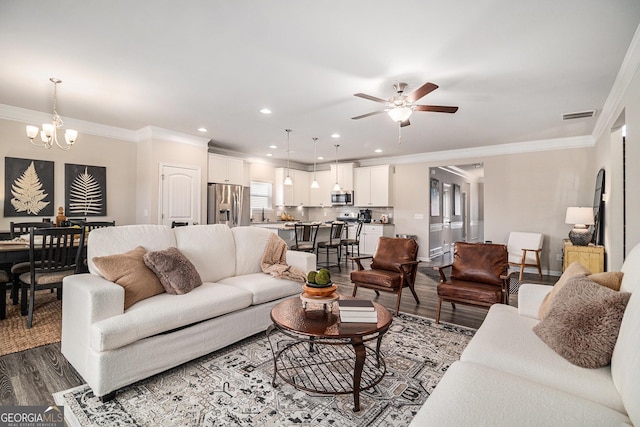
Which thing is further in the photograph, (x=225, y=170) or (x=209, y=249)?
(x=225, y=170)

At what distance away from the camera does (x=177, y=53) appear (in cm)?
289

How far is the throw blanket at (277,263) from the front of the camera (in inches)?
128

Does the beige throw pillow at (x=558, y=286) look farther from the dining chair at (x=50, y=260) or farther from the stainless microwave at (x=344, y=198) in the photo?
the stainless microwave at (x=344, y=198)

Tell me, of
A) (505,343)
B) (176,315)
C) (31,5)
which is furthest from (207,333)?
(31,5)

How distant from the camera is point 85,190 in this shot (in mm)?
5176

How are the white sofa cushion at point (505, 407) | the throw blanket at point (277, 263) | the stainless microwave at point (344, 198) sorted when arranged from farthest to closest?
the stainless microwave at point (344, 198) → the throw blanket at point (277, 263) → the white sofa cushion at point (505, 407)

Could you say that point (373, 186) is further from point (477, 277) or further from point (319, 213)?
point (477, 277)

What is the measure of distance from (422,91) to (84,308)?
3225 millimetres

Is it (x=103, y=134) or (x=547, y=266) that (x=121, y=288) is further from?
(x=547, y=266)

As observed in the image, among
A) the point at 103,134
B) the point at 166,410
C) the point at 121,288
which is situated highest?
the point at 103,134

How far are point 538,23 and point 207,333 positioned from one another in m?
3.43

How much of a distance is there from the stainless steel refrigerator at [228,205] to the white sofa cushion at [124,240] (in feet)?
11.8

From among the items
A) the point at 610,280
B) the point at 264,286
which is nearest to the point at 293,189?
the point at 264,286

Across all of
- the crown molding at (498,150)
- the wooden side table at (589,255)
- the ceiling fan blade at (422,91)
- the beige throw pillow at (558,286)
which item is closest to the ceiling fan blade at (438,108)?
the ceiling fan blade at (422,91)
